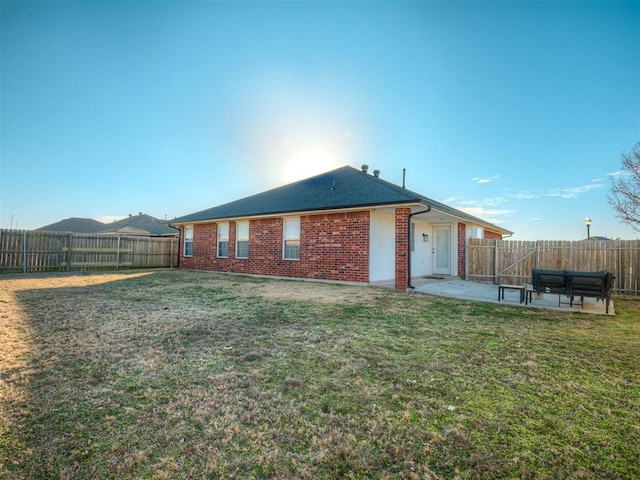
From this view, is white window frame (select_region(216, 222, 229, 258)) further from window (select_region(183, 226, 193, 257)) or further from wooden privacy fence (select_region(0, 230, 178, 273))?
wooden privacy fence (select_region(0, 230, 178, 273))

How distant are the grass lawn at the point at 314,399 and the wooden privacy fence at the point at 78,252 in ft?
44.4

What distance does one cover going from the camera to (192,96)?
529 inches

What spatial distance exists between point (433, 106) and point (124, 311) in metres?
13.6

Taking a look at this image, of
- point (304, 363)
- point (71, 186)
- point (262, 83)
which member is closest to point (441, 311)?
point (304, 363)

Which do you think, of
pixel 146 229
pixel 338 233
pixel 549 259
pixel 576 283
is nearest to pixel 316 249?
pixel 338 233

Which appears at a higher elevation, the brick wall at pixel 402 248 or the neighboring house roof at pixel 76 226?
the neighboring house roof at pixel 76 226

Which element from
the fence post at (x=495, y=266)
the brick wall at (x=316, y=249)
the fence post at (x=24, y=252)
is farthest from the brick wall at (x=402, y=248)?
the fence post at (x=24, y=252)

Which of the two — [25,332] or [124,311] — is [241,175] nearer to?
[124,311]

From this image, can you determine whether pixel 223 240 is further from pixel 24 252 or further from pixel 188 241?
pixel 24 252

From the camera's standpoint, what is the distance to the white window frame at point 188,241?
18984 mm

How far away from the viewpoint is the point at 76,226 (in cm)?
3647

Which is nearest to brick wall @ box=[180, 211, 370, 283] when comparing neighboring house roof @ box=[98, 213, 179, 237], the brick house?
the brick house

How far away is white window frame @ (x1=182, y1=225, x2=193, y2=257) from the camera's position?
18984mm

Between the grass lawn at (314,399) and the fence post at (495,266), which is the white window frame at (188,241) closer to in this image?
the grass lawn at (314,399)
